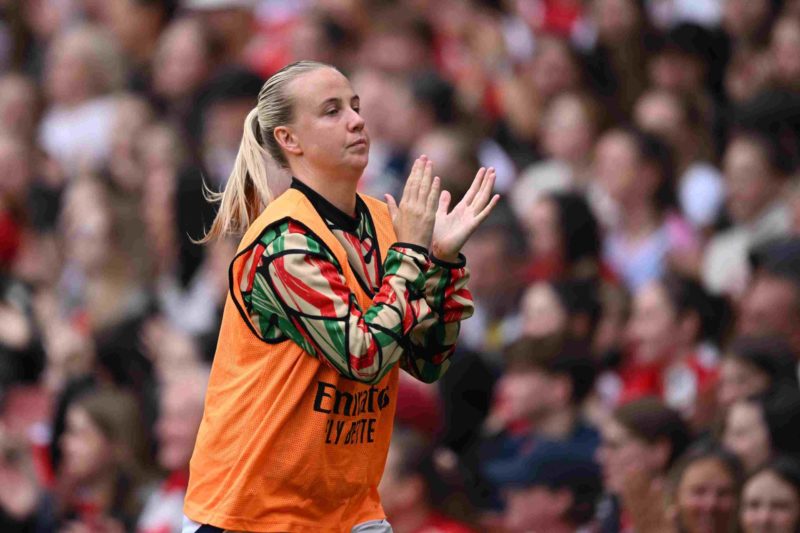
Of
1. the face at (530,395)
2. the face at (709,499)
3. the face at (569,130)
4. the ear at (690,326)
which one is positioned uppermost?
the face at (569,130)

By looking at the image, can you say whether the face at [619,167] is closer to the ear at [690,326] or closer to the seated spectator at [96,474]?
the ear at [690,326]

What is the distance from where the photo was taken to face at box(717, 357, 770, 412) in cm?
617

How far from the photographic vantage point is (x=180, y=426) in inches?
271

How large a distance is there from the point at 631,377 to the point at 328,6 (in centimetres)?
386

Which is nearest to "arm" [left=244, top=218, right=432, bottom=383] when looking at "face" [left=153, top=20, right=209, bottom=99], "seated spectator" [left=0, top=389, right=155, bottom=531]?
"seated spectator" [left=0, top=389, right=155, bottom=531]

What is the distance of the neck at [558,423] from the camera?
256 inches

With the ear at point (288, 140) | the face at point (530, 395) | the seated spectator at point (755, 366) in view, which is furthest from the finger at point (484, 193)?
the face at point (530, 395)

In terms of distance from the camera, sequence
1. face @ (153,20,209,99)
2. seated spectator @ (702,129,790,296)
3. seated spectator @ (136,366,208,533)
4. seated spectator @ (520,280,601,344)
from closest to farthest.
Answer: seated spectator @ (136,366,208,533) → seated spectator @ (520,280,601,344) → seated spectator @ (702,129,790,296) → face @ (153,20,209,99)

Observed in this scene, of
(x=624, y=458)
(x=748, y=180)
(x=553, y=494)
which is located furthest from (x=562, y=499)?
(x=748, y=180)

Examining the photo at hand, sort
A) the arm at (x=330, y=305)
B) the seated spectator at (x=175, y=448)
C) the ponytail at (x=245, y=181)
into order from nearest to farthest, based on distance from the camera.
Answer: the arm at (x=330, y=305)
the ponytail at (x=245, y=181)
the seated spectator at (x=175, y=448)

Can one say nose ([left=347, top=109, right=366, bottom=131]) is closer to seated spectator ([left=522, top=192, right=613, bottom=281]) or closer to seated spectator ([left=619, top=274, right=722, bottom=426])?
seated spectator ([left=619, top=274, right=722, bottom=426])

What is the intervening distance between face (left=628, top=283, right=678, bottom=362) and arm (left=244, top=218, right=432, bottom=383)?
3.05 meters

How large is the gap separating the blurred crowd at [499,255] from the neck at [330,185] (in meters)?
2.08

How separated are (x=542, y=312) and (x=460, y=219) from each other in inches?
127
